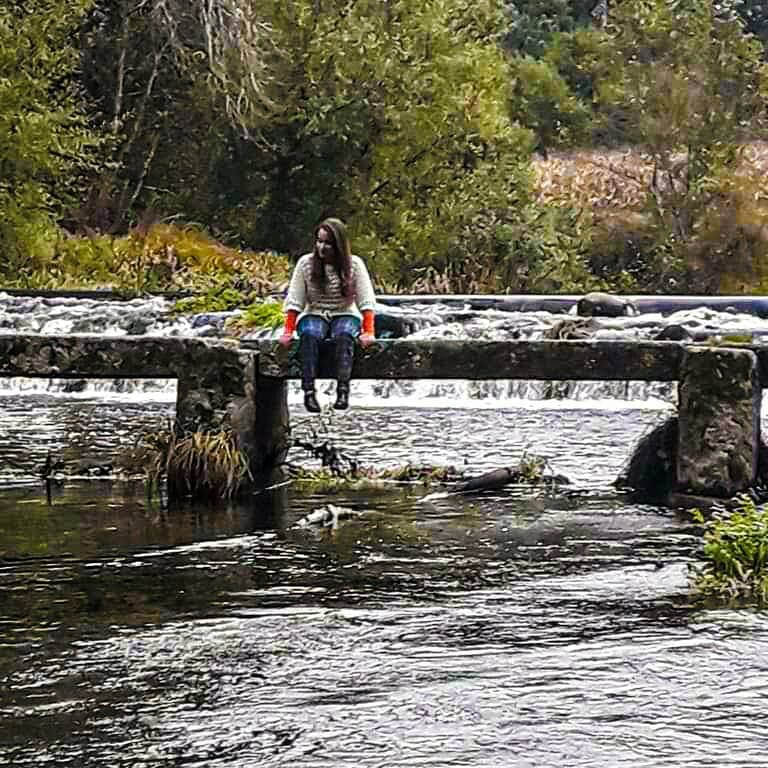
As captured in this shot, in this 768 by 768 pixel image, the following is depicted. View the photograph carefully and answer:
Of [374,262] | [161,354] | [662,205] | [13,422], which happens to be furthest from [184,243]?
[161,354]

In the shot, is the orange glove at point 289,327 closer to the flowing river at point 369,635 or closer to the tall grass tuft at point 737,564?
the flowing river at point 369,635

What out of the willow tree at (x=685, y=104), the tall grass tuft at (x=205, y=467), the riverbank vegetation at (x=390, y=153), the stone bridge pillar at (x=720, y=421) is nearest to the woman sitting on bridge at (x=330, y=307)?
the tall grass tuft at (x=205, y=467)

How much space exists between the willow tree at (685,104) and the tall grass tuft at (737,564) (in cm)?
3061

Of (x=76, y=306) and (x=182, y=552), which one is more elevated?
(x=76, y=306)

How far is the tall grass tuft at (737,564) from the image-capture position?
26.9 feet

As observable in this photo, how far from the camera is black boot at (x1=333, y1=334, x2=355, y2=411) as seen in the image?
36.3ft

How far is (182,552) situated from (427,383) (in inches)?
366

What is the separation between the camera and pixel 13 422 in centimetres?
1591

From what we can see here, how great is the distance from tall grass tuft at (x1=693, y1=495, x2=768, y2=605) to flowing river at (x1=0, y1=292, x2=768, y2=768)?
0.51 feet

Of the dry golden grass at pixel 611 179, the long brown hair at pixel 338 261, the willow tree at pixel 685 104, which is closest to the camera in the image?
the long brown hair at pixel 338 261

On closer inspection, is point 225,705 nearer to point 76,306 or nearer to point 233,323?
point 233,323

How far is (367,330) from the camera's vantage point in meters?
11.5

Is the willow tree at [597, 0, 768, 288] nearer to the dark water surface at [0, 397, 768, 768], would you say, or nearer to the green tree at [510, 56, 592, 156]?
the green tree at [510, 56, 592, 156]

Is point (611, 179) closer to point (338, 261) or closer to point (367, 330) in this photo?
point (338, 261)
